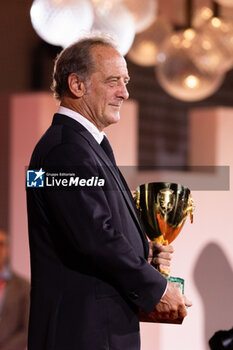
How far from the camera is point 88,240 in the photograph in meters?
1.60

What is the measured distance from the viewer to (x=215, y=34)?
15.1ft

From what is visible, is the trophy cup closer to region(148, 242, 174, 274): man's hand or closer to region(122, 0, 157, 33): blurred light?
region(148, 242, 174, 274): man's hand

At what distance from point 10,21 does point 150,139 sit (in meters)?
2.20

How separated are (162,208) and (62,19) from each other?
6.15ft

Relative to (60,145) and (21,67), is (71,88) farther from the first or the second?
(21,67)

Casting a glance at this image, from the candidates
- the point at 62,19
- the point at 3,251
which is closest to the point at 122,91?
the point at 62,19

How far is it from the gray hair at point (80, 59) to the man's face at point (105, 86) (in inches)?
0.5

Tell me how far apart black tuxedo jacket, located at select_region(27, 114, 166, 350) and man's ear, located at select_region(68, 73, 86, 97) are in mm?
73

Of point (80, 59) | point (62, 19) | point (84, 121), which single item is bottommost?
point (84, 121)

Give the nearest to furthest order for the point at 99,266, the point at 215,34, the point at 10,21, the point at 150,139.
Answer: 1. the point at 99,266
2. the point at 215,34
3. the point at 10,21
4. the point at 150,139

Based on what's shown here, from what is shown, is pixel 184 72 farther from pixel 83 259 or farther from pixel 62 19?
pixel 83 259

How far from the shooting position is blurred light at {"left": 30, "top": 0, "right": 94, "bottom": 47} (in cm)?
354

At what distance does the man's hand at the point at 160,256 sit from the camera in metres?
1.86

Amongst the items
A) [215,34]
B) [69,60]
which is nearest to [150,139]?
[215,34]
